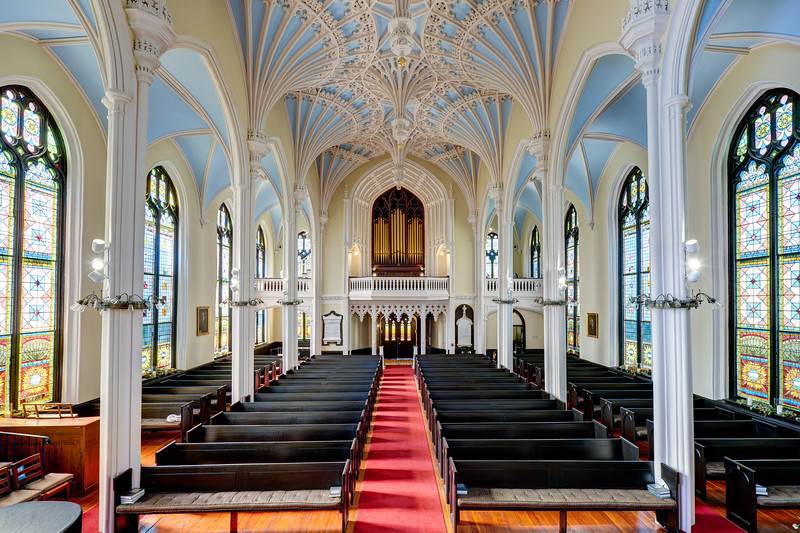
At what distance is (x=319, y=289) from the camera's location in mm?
22109

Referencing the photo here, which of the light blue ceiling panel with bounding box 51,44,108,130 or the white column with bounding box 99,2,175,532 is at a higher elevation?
the light blue ceiling panel with bounding box 51,44,108,130

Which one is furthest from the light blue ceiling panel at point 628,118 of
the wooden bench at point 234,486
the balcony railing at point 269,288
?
the balcony railing at point 269,288

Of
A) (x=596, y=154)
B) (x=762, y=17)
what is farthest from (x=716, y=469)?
(x=596, y=154)

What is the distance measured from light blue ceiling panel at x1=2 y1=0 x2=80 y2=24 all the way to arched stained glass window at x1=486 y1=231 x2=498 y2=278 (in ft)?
64.7

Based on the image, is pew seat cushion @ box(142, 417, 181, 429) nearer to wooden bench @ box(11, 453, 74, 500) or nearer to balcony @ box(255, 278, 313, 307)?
wooden bench @ box(11, 453, 74, 500)

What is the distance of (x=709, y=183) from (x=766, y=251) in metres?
1.86

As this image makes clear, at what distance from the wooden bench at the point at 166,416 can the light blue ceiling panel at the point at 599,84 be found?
10075mm

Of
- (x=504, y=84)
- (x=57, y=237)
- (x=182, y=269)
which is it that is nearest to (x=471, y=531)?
(x=57, y=237)

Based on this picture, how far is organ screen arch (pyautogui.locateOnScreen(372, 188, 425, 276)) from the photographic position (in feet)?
77.9

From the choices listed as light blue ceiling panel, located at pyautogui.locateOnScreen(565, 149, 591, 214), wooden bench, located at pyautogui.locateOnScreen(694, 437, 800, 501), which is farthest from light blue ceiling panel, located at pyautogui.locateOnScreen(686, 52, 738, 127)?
wooden bench, located at pyautogui.locateOnScreen(694, 437, 800, 501)

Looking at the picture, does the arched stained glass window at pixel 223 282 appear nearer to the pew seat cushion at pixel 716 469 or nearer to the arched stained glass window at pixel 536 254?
the arched stained glass window at pixel 536 254

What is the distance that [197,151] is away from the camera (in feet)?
48.9

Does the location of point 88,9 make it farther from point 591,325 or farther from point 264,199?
point 591,325

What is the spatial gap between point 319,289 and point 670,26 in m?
18.3
